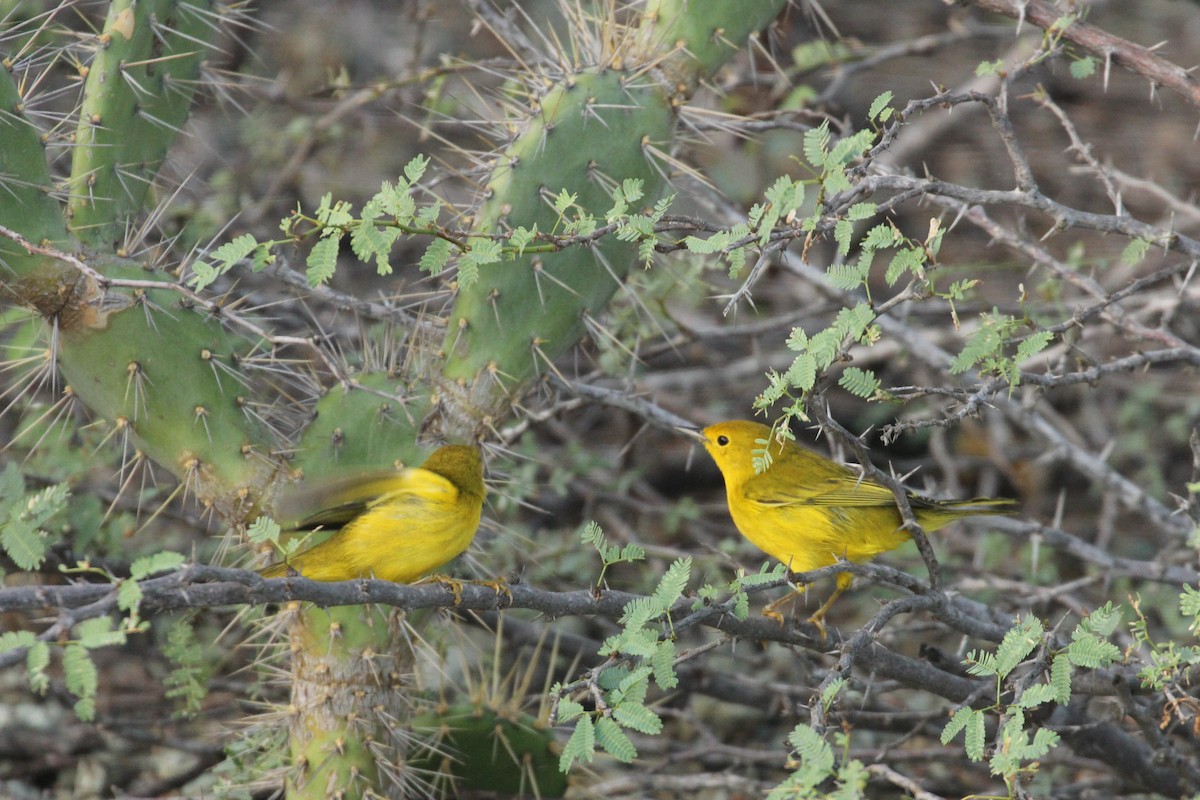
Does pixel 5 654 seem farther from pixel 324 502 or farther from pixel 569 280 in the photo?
pixel 569 280

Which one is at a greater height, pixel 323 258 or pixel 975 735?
pixel 323 258

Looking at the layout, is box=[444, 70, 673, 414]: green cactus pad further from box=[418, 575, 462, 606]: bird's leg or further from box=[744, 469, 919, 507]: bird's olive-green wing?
box=[744, 469, 919, 507]: bird's olive-green wing

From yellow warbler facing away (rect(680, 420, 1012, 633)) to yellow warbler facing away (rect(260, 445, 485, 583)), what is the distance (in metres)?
0.93

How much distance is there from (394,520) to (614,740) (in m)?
1.02

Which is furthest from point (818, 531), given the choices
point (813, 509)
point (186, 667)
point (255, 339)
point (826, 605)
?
point (186, 667)

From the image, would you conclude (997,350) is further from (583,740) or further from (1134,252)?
(583,740)

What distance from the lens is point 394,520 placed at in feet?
10.1

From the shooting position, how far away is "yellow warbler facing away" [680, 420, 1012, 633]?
360cm

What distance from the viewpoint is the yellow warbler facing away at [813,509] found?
3600 millimetres

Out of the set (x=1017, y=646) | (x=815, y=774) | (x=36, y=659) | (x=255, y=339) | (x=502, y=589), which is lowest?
(x=255, y=339)

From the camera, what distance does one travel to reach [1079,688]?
3229mm

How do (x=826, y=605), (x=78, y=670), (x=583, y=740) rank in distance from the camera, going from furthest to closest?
(x=826, y=605) < (x=583, y=740) < (x=78, y=670)

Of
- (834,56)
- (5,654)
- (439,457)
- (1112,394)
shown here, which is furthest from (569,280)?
(1112,394)

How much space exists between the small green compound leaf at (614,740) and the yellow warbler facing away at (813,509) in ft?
4.48
